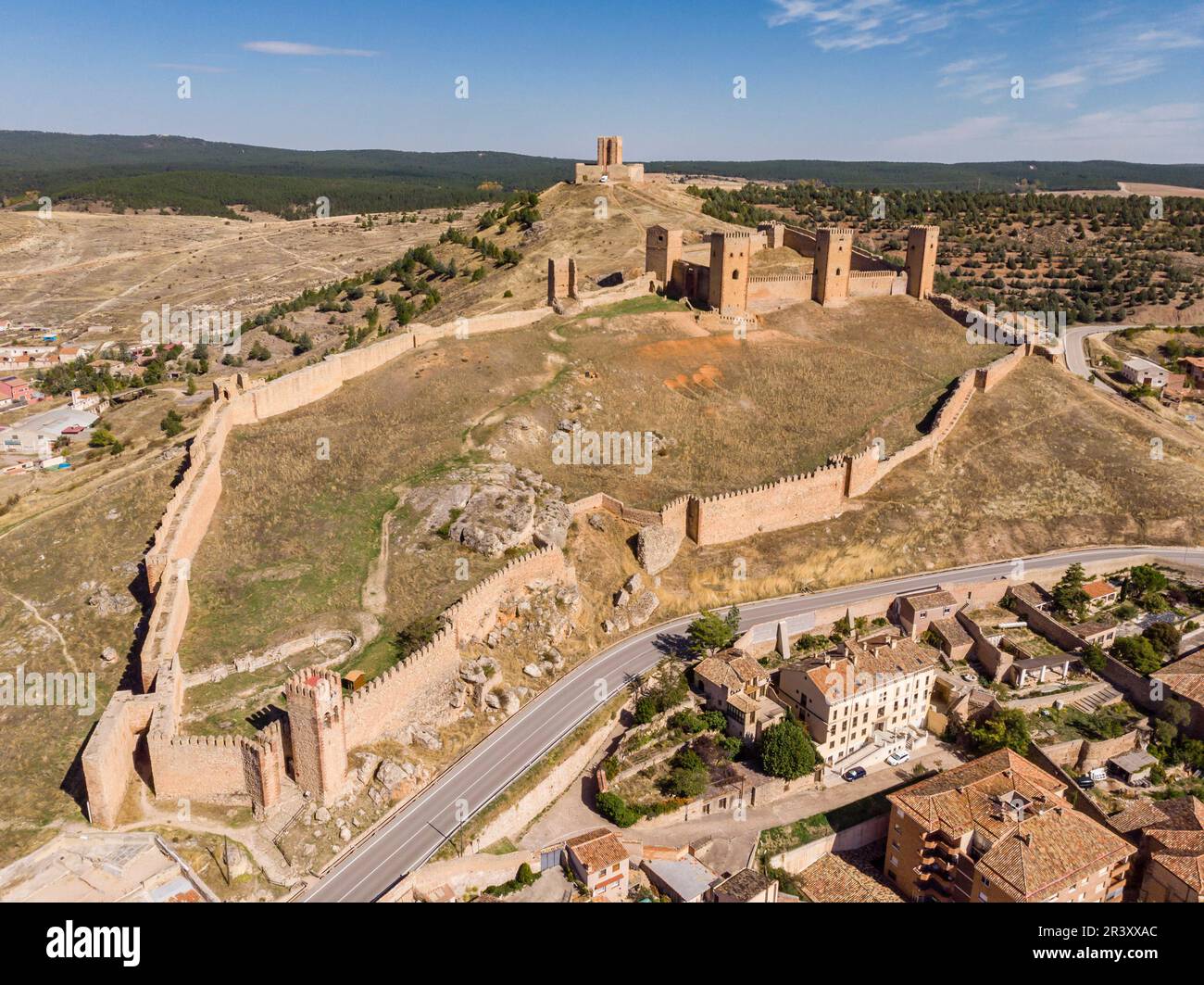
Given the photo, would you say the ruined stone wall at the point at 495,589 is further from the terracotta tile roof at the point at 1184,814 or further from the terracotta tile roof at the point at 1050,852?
the terracotta tile roof at the point at 1184,814

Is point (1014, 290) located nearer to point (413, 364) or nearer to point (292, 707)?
point (413, 364)

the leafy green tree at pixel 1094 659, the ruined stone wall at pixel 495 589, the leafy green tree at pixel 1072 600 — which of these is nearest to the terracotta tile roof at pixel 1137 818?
the leafy green tree at pixel 1094 659

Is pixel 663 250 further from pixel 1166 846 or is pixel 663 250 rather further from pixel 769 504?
pixel 1166 846

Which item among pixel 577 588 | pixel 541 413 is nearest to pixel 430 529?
pixel 577 588

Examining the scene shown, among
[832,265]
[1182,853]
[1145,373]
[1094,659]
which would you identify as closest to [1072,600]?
[1094,659]

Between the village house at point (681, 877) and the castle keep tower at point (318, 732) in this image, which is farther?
the village house at point (681, 877)

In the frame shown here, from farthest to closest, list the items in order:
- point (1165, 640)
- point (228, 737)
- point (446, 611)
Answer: point (1165, 640) < point (446, 611) < point (228, 737)
